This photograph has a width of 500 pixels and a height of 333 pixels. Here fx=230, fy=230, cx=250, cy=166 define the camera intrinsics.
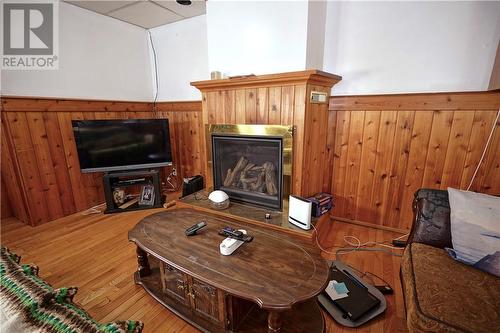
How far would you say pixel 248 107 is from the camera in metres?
2.05

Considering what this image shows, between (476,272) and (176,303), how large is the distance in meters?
1.63

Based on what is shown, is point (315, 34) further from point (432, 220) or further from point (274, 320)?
point (274, 320)

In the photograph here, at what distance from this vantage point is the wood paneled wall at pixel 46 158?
2240 mm

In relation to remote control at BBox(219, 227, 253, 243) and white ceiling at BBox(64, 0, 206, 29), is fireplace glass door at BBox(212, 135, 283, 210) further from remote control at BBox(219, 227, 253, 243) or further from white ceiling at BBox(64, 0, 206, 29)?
white ceiling at BBox(64, 0, 206, 29)

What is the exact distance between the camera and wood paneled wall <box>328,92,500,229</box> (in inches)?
70.9

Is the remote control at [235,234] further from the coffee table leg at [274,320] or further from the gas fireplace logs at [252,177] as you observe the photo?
the gas fireplace logs at [252,177]

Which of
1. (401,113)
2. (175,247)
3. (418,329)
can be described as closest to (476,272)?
(418,329)

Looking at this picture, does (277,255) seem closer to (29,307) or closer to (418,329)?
(418,329)

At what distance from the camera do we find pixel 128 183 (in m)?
2.75

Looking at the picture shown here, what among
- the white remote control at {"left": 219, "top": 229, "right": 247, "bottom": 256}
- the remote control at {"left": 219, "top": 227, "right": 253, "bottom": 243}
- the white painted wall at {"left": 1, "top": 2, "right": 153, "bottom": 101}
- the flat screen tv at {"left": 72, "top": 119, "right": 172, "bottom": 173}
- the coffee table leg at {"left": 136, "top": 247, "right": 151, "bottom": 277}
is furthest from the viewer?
the flat screen tv at {"left": 72, "top": 119, "right": 172, "bottom": 173}

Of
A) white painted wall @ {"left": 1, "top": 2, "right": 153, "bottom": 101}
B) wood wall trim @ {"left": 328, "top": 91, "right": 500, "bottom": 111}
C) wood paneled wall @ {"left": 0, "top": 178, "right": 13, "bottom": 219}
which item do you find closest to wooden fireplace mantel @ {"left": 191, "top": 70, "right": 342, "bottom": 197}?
wood wall trim @ {"left": 328, "top": 91, "right": 500, "bottom": 111}

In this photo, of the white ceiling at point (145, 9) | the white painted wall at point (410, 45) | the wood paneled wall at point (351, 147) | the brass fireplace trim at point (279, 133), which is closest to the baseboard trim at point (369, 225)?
the wood paneled wall at point (351, 147)

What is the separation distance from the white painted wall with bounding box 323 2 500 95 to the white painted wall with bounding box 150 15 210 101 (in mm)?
1541

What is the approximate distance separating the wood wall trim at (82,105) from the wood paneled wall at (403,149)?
1928mm
